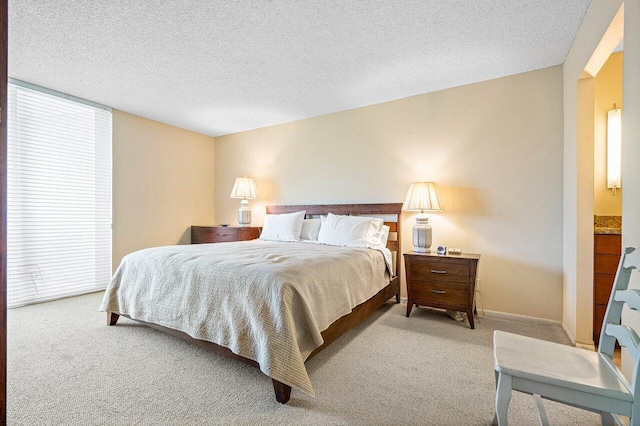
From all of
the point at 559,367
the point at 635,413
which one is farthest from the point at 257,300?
the point at 635,413

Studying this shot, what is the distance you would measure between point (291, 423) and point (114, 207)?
378cm

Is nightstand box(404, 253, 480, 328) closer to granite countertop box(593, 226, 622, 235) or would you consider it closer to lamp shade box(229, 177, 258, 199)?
granite countertop box(593, 226, 622, 235)

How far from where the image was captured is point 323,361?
6.68 feet

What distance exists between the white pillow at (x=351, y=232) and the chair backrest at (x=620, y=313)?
197cm

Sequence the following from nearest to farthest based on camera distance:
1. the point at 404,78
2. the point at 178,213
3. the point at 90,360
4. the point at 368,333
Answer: the point at 90,360 → the point at 368,333 → the point at 404,78 → the point at 178,213

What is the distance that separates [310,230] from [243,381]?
211 cm

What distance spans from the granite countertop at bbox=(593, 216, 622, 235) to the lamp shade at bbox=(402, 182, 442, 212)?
1.19m

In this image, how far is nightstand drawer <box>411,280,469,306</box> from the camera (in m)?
2.65

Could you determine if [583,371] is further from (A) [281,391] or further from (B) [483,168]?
(B) [483,168]

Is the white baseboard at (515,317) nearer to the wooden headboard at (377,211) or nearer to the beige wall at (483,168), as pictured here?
the beige wall at (483,168)

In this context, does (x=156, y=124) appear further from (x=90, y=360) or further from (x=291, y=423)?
(x=291, y=423)

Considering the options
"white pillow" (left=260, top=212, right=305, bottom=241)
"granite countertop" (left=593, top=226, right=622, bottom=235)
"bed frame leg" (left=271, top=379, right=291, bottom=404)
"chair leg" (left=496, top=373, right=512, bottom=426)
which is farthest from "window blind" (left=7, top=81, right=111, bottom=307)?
"granite countertop" (left=593, top=226, right=622, bottom=235)

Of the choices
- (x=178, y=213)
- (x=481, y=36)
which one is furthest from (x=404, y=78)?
(x=178, y=213)

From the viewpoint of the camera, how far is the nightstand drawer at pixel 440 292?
2648 mm
